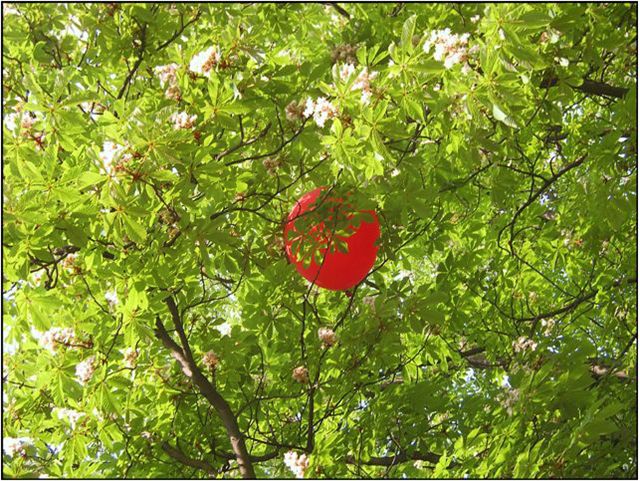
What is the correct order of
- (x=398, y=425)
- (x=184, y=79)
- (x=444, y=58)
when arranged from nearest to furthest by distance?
1. (x=444, y=58)
2. (x=184, y=79)
3. (x=398, y=425)

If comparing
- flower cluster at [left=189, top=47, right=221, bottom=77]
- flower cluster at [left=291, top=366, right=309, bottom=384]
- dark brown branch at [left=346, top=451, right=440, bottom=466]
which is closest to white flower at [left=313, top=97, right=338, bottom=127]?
flower cluster at [left=189, top=47, right=221, bottom=77]

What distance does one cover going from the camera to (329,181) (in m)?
3.20

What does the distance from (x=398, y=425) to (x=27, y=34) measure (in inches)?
111

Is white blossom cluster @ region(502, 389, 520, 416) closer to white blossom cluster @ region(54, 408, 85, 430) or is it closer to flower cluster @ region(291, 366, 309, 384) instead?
flower cluster @ region(291, 366, 309, 384)

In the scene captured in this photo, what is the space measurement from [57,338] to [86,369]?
0.22 metres

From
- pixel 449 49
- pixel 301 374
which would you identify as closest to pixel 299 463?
pixel 301 374

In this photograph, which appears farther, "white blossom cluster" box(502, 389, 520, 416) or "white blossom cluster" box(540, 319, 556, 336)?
"white blossom cluster" box(540, 319, 556, 336)

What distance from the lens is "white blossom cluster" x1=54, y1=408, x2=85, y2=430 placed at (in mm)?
3148

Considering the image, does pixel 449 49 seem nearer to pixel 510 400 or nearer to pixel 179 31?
pixel 510 400

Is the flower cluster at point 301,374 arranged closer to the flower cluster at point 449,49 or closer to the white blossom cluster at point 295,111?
the white blossom cluster at point 295,111

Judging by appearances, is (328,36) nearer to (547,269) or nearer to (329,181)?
(329,181)

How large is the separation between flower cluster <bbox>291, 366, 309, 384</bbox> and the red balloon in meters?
0.71

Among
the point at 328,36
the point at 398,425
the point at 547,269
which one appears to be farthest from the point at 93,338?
the point at 547,269

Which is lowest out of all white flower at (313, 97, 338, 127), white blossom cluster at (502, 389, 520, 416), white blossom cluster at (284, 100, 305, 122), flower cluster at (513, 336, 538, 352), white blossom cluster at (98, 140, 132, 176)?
white blossom cluster at (502, 389, 520, 416)
